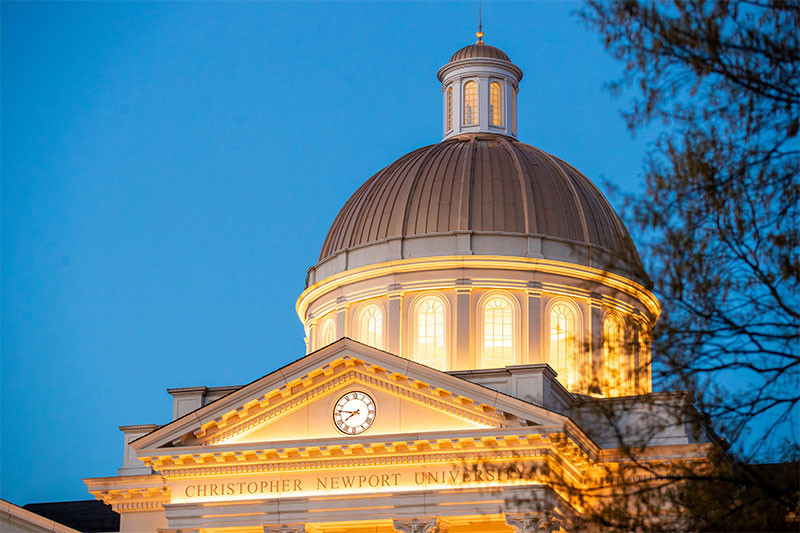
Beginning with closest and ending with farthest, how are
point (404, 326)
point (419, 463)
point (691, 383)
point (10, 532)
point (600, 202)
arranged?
1. point (691, 383)
2. point (419, 463)
3. point (10, 532)
4. point (404, 326)
5. point (600, 202)

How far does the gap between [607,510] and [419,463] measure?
2075cm

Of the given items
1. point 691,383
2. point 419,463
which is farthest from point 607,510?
point 419,463

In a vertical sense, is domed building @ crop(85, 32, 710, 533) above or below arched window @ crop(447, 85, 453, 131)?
below

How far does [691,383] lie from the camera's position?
Answer: 21328mm

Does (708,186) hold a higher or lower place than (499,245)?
lower

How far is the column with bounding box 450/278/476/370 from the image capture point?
50469 mm

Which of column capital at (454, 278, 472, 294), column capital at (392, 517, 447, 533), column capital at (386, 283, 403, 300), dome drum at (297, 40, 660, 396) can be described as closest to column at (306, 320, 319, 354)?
dome drum at (297, 40, 660, 396)

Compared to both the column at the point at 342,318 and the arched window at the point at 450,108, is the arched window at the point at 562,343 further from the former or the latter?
the arched window at the point at 450,108

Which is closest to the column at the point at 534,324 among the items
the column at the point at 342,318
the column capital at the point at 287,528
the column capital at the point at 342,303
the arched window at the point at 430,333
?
the arched window at the point at 430,333

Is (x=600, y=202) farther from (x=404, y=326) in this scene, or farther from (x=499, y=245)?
(x=404, y=326)

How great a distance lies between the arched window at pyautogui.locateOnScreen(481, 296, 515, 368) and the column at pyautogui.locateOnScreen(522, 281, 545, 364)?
62 cm

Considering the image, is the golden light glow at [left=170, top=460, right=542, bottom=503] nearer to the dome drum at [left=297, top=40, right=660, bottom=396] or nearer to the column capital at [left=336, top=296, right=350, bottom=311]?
the dome drum at [left=297, top=40, right=660, bottom=396]

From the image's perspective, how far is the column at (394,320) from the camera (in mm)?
51406

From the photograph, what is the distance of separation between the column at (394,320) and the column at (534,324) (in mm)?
4307
